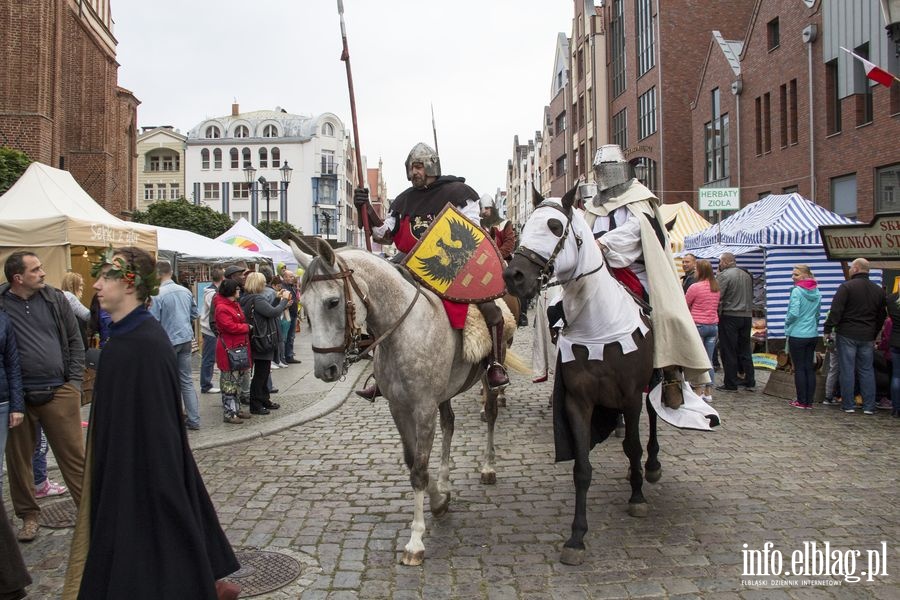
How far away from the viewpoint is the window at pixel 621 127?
140ft

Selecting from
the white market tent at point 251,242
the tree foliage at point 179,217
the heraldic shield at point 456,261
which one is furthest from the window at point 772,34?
the tree foliage at point 179,217

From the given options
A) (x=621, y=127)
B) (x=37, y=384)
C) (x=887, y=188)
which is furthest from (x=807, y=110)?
(x=37, y=384)

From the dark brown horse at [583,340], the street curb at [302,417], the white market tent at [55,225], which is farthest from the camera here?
the white market tent at [55,225]

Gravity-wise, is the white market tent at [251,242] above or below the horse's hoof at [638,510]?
above

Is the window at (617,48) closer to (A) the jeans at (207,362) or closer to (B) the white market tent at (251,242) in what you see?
(B) the white market tent at (251,242)

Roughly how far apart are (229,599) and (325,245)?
6.51 feet

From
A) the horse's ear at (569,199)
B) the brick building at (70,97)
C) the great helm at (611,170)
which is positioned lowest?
the horse's ear at (569,199)

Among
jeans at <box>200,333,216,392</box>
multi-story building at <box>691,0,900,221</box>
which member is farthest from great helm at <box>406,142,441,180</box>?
multi-story building at <box>691,0,900,221</box>

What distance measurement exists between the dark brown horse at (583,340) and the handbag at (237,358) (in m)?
5.51

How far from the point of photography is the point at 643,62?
39375 mm

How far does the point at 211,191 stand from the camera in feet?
264

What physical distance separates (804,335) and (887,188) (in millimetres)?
13086

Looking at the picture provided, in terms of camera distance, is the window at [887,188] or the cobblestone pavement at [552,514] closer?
the cobblestone pavement at [552,514]

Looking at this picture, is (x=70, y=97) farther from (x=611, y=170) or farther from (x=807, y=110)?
(x=611, y=170)
